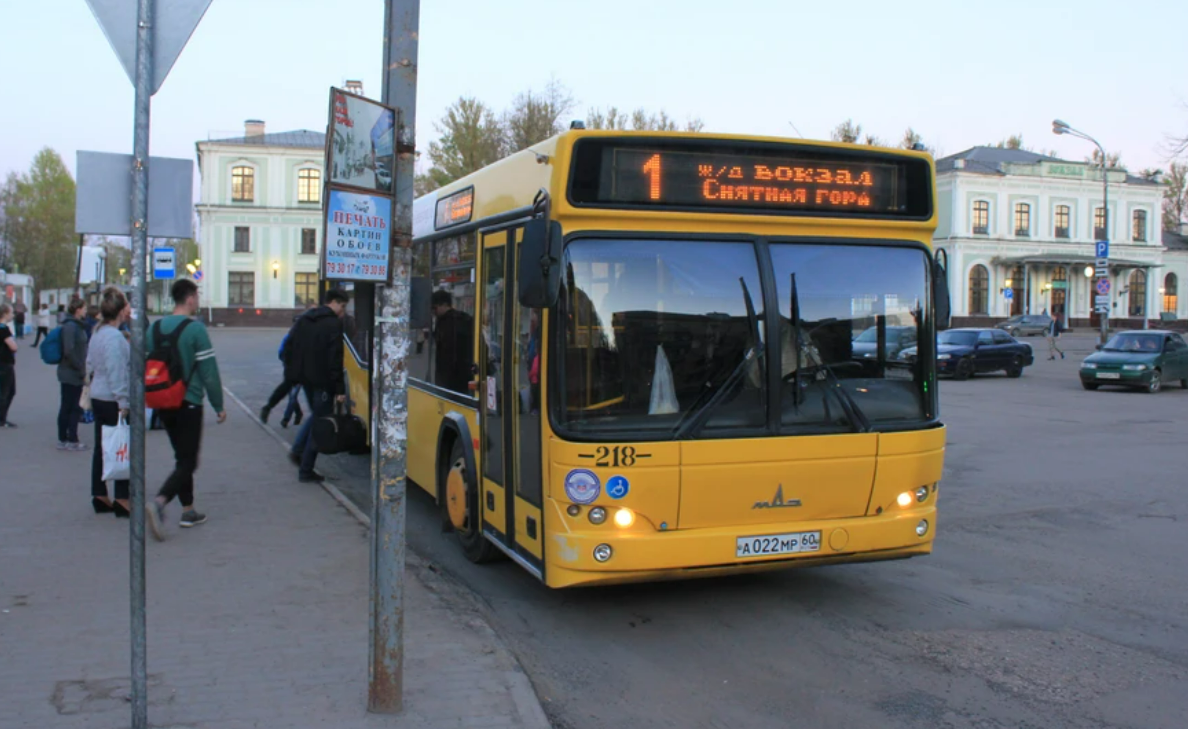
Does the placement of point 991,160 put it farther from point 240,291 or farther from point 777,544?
point 777,544

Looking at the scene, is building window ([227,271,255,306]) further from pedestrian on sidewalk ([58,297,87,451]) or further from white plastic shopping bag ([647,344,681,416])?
white plastic shopping bag ([647,344,681,416])

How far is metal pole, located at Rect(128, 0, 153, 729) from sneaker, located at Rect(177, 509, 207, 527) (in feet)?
14.2

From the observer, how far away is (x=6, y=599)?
6.07m

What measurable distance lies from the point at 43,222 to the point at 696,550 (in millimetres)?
83580

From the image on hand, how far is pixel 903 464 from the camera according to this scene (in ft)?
20.2

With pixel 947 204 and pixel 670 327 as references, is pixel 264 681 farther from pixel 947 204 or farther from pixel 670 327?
→ pixel 947 204

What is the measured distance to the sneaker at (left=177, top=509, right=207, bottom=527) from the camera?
812 centimetres

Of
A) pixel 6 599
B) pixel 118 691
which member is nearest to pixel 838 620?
pixel 118 691

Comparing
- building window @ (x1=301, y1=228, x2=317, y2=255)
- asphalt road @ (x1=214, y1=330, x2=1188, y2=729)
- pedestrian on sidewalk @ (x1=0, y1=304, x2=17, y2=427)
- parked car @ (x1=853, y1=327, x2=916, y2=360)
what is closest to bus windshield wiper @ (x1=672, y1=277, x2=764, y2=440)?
parked car @ (x1=853, y1=327, x2=916, y2=360)

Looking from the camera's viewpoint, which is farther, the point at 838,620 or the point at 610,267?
the point at 838,620

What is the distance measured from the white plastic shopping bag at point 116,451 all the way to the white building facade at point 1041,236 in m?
63.2

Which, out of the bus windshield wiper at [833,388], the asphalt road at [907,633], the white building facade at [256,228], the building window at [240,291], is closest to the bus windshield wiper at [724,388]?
the bus windshield wiper at [833,388]

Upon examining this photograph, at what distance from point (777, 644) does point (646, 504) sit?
1138mm

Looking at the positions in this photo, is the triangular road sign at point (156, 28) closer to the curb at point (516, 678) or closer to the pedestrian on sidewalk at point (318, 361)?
the curb at point (516, 678)
